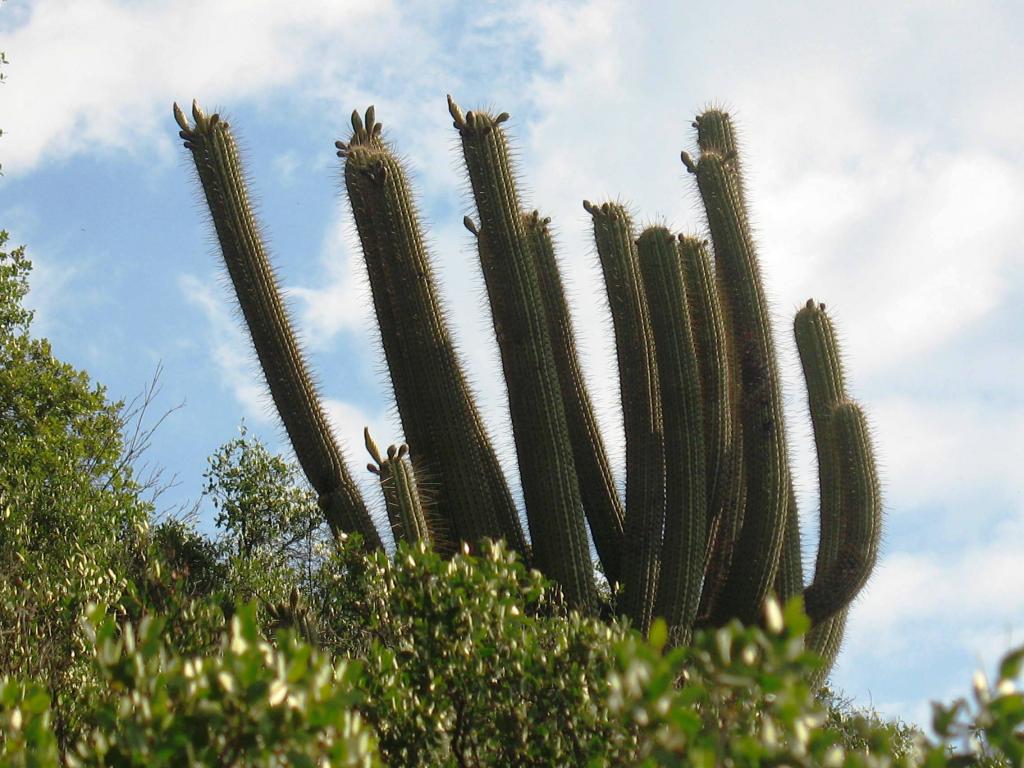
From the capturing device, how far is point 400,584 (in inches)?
234

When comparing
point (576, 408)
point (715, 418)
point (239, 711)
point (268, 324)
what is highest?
point (268, 324)

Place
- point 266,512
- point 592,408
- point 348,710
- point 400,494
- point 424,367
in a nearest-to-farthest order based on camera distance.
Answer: point 348,710 < point 400,494 < point 424,367 < point 592,408 < point 266,512

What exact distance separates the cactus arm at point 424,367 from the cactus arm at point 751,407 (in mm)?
1909

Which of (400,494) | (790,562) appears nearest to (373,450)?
(400,494)

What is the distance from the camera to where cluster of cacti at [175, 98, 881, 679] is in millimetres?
9984

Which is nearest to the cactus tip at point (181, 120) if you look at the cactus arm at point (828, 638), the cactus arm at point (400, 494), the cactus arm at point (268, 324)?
the cactus arm at point (268, 324)

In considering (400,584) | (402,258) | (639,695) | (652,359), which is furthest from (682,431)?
(639,695)

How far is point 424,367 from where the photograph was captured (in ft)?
33.4

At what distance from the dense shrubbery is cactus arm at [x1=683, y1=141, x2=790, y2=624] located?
1489 millimetres

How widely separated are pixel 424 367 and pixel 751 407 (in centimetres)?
280

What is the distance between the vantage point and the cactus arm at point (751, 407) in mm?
10297

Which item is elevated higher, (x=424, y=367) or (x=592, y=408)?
(x=424, y=367)

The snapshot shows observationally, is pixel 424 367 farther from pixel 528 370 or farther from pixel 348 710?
pixel 348 710

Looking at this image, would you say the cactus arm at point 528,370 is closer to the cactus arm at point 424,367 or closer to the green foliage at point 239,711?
the cactus arm at point 424,367
